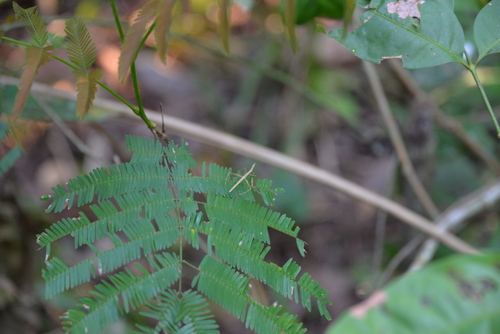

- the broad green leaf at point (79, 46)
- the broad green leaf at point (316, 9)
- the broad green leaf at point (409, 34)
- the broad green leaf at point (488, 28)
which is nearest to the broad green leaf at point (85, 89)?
the broad green leaf at point (79, 46)

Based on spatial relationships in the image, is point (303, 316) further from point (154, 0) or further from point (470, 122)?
point (154, 0)

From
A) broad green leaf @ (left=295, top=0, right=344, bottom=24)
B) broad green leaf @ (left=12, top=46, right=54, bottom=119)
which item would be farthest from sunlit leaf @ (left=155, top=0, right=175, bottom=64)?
broad green leaf @ (left=295, top=0, right=344, bottom=24)

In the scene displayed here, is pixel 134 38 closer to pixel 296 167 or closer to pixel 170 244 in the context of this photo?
pixel 170 244

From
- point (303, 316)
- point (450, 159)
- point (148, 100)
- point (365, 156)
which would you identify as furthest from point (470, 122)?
point (148, 100)

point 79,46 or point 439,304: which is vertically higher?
point 79,46

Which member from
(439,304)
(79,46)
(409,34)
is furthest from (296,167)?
(439,304)

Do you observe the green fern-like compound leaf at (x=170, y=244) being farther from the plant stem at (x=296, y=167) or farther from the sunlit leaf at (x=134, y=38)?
the plant stem at (x=296, y=167)
